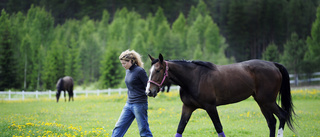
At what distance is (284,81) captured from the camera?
28.0 ft

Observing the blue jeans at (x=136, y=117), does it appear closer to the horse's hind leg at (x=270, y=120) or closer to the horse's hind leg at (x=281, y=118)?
the horse's hind leg at (x=270, y=120)

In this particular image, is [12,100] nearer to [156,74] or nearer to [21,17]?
[156,74]

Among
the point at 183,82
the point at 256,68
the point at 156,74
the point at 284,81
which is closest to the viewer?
the point at 156,74

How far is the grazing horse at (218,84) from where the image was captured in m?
6.65

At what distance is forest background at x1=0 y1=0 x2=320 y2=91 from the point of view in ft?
134

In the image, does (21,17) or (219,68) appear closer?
(219,68)

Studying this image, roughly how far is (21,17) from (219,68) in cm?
5981

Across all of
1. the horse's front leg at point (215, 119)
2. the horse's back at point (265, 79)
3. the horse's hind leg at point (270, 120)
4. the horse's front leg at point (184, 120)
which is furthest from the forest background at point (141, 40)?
the horse's front leg at point (184, 120)

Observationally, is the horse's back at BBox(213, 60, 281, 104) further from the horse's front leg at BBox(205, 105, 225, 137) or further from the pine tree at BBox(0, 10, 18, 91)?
the pine tree at BBox(0, 10, 18, 91)

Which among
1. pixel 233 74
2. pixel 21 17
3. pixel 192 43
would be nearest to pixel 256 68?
pixel 233 74

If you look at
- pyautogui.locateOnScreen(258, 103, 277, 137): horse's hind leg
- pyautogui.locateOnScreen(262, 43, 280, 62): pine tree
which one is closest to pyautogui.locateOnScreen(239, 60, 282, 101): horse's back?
pyautogui.locateOnScreen(258, 103, 277, 137): horse's hind leg

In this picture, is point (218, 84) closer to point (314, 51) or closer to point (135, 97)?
point (135, 97)

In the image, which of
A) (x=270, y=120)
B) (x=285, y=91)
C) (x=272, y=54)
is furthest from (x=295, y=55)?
(x=270, y=120)

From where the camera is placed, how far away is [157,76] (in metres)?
6.25
